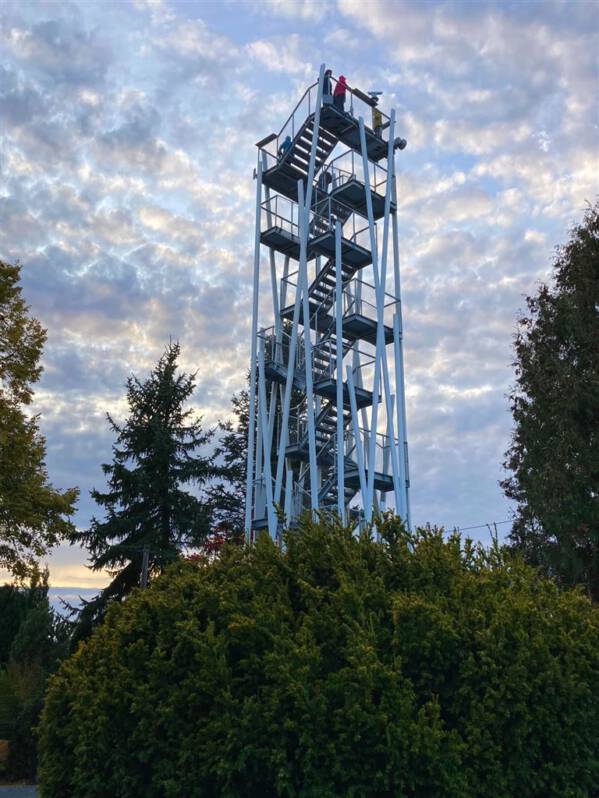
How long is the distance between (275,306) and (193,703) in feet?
74.7

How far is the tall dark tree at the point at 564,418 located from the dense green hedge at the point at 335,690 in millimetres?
16410

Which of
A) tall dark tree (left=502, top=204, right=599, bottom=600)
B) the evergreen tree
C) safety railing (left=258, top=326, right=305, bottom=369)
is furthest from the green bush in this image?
tall dark tree (left=502, top=204, right=599, bottom=600)

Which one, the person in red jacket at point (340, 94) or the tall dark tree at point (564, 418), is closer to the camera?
the tall dark tree at point (564, 418)

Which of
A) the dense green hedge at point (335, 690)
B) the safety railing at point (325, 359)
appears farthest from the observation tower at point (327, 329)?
the dense green hedge at point (335, 690)

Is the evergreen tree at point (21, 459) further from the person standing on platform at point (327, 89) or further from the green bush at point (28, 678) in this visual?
the person standing on platform at point (327, 89)

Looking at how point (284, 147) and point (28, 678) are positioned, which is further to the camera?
point (284, 147)

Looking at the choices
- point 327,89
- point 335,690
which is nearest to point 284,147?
point 327,89

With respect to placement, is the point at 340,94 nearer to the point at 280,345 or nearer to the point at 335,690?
the point at 280,345

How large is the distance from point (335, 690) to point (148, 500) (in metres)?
27.7

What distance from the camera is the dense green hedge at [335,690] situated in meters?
5.86

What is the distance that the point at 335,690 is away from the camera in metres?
5.99

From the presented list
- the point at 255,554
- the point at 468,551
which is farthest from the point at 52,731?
the point at 468,551

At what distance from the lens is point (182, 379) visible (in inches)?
1389

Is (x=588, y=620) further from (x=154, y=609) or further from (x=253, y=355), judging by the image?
(x=253, y=355)
